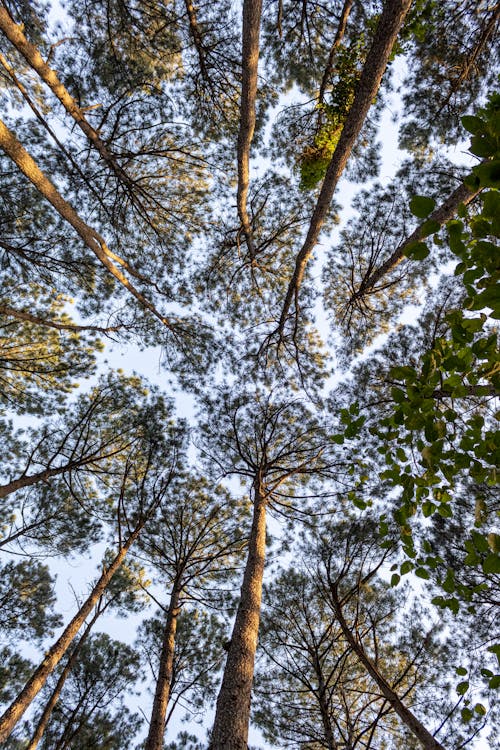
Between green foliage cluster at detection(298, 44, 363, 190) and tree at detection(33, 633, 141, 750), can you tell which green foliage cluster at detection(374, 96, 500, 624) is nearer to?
green foliage cluster at detection(298, 44, 363, 190)

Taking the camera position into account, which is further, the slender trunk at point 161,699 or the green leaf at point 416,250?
the slender trunk at point 161,699

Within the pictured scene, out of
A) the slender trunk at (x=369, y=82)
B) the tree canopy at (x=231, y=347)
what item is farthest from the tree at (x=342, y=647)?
the slender trunk at (x=369, y=82)

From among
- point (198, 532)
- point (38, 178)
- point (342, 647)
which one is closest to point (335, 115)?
point (38, 178)

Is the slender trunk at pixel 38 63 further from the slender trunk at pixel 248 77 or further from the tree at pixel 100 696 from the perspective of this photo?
the tree at pixel 100 696

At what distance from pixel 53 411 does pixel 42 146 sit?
4450 millimetres

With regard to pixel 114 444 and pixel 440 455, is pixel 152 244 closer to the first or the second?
pixel 114 444

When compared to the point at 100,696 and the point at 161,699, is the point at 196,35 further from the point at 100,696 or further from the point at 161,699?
the point at 100,696

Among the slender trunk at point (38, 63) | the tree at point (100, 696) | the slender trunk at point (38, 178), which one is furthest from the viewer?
the tree at point (100, 696)

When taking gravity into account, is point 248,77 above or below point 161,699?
above

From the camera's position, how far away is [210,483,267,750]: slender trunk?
288cm

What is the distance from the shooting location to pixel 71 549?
7.42m

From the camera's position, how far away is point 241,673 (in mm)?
3316

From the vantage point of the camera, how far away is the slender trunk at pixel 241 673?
2.88 m

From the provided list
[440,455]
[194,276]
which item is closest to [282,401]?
[194,276]
